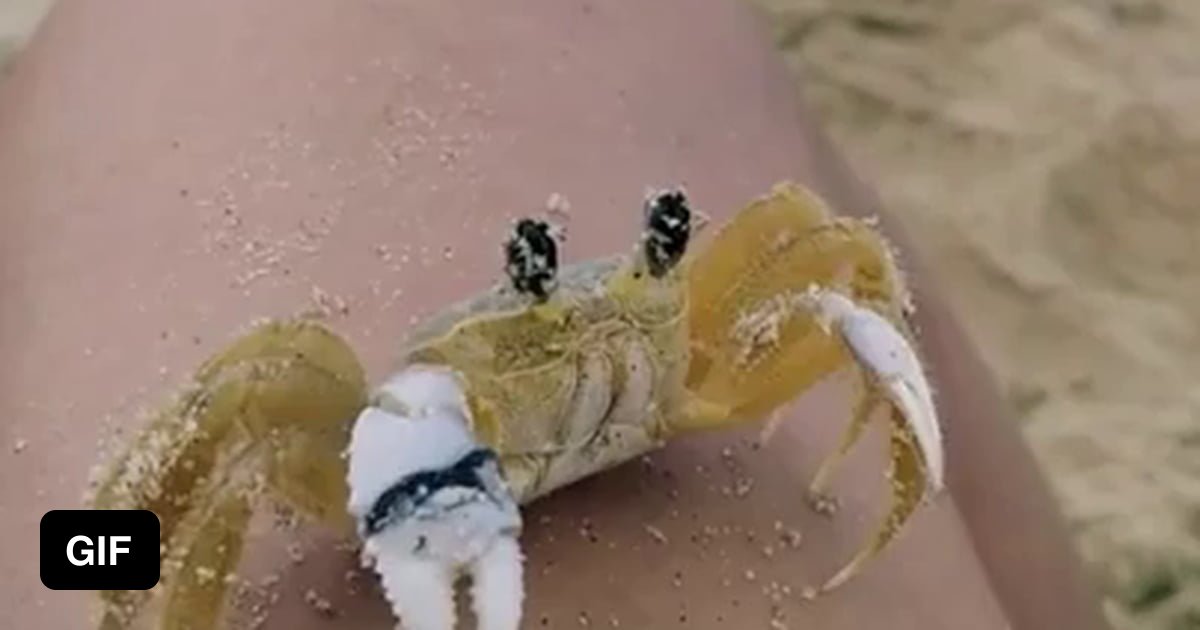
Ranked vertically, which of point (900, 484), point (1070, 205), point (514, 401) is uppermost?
point (514, 401)

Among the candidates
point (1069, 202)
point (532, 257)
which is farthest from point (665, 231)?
point (1069, 202)

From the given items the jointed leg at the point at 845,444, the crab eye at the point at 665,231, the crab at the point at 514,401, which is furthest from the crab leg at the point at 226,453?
the jointed leg at the point at 845,444

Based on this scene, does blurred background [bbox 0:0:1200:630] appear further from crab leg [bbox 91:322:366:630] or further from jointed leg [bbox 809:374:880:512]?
crab leg [bbox 91:322:366:630]

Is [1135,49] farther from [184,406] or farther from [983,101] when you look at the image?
[184,406]

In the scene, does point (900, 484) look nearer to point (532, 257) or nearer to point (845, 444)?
point (845, 444)

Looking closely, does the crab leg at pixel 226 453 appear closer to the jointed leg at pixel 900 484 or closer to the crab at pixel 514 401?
the crab at pixel 514 401
